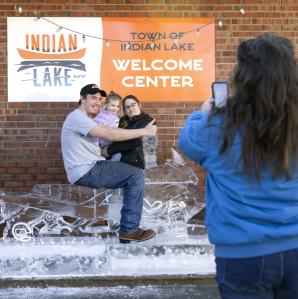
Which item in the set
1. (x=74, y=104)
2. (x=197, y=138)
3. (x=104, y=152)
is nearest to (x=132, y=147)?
(x=104, y=152)

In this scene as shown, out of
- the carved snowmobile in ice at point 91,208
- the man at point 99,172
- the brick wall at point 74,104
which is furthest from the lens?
the brick wall at point 74,104

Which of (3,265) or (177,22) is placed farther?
(177,22)

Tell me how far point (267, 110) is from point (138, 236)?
3.14 meters

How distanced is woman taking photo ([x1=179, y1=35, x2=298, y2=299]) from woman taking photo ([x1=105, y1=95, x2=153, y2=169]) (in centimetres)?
295

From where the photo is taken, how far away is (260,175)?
193cm

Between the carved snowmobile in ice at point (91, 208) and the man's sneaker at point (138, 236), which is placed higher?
the carved snowmobile in ice at point (91, 208)

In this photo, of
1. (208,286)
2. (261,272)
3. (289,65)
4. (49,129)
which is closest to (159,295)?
(208,286)

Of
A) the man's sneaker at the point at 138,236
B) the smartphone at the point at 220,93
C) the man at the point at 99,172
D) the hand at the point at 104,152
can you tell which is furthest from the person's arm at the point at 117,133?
the smartphone at the point at 220,93

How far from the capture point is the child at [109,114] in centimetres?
527

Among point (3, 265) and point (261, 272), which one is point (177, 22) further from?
point (261, 272)

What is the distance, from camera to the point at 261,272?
6.29ft

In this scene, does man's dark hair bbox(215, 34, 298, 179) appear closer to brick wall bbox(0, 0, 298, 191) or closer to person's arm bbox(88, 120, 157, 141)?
person's arm bbox(88, 120, 157, 141)

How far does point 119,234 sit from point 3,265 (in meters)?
1.09

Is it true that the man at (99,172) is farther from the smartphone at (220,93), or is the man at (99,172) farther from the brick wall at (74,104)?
the smartphone at (220,93)
